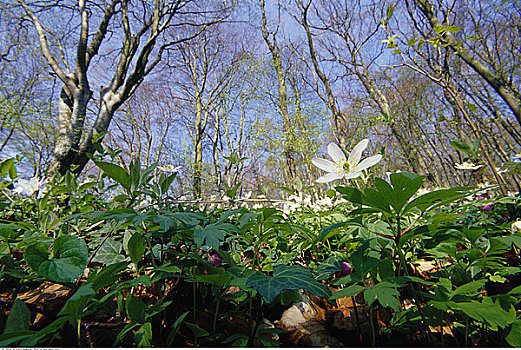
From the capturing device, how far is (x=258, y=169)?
61.3 ft

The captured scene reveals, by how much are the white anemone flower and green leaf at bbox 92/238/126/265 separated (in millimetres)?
826

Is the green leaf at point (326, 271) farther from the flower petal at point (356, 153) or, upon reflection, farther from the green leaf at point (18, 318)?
the green leaf at point (18, 318)

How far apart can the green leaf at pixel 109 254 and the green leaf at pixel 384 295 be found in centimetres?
86

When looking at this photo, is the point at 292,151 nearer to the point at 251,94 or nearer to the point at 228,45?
the point at 251,94

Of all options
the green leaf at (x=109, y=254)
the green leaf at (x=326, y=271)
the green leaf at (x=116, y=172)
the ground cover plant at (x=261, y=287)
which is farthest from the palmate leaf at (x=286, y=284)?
the green leaf at (x=109, y=254)

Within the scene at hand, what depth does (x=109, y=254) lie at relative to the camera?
902 mm

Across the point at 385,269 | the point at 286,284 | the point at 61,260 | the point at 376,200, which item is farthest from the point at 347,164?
the point at 61,260

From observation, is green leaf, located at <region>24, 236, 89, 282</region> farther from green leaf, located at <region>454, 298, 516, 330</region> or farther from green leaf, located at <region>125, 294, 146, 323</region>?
green leaf, located at <region>454, 298, 516, 330</region>

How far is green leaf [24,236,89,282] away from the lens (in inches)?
18.4

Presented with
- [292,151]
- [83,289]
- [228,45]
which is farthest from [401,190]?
[228,45]

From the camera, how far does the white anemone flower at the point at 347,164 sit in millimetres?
778

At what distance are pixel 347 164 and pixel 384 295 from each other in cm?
42

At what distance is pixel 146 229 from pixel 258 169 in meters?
17.9

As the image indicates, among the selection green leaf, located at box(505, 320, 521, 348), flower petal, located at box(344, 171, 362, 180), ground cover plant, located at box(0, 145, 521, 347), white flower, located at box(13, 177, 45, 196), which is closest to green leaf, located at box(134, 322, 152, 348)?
ground cover plant, located at box(0, 145, 521, 347)
